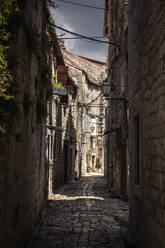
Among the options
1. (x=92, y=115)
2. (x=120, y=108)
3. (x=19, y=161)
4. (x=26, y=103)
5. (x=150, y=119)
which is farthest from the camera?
(x=92, y=115)

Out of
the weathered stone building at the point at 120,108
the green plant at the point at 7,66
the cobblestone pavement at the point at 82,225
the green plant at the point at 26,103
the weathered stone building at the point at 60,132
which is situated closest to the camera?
the green plant at the point at 7,66

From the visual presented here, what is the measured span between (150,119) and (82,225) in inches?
156

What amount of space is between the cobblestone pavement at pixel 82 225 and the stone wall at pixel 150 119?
80 cm

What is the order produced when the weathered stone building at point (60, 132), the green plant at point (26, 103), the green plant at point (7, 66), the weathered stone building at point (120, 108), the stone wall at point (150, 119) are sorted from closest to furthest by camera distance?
the green plant at point (7, 66), the stone wall at point (150, 119), the green plant at point (26, 103), the weathered stone building at point (120, 108), the weathered stone building at point (60, 132)

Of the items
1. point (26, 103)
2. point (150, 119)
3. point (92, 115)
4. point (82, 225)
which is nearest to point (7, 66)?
point (26, 103)

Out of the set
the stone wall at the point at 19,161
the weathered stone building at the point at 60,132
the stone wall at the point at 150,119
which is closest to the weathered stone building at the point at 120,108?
the weathered stone building at the point at 60,132

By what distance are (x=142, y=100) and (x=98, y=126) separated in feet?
93.6

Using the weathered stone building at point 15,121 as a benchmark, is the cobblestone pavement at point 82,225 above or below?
below

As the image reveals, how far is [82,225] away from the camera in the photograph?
7156 millimetres

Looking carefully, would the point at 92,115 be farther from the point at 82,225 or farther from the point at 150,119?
the point at 150,119

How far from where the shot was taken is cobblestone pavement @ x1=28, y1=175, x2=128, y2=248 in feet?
18.8

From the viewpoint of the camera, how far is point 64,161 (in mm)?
17375

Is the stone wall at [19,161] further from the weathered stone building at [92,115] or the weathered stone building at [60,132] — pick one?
the weathered stone building at [92,115]

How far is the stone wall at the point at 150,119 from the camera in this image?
3684mm
